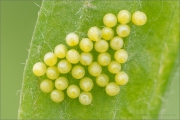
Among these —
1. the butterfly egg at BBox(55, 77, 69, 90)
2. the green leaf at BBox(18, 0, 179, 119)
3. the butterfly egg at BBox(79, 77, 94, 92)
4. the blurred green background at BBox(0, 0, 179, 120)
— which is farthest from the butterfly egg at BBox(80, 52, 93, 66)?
the blurred green background at BBox(0, 0, 179, 120)

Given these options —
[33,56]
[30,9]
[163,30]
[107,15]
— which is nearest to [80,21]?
[107,15]

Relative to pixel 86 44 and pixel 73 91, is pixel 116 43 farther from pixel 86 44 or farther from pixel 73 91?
pixel 73 91

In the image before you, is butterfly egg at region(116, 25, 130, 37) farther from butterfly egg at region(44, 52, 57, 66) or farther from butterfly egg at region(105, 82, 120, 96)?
butterfly egg at region(44, 52, 57, 66)

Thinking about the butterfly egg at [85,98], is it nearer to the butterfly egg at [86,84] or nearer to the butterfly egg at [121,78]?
the butterfly egg at [86,84]

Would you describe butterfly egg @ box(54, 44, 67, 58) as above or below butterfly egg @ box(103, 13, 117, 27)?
below

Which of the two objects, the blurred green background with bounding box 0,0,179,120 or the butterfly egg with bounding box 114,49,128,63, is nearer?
the butterfly egg with bounding box 114,49,128,63

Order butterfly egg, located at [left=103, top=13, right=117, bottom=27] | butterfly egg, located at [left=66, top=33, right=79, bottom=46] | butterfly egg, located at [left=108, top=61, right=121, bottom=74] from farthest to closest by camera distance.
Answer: butterfly egg, located at [left=108, top=61, right=121, bottom=74]
butterfly egg, located at [left=103, top=13, right=117, bottom=27]
butterfly egg, located at [left=66, top=33, right=79, bottom=46]

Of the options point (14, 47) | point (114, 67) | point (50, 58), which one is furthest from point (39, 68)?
point (14, 47)
